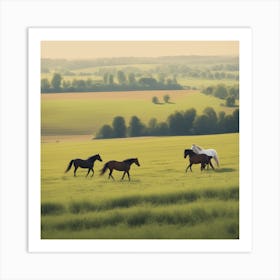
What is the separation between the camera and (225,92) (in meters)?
13.8

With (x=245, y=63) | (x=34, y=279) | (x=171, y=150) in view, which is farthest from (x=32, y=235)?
(x=245, y=63)

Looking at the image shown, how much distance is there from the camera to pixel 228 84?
1376 cm

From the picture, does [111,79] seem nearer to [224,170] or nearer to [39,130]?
[39,130]

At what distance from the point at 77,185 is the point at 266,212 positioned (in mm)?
1508

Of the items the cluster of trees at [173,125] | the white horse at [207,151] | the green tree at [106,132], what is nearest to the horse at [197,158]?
the white horse at [207,151]

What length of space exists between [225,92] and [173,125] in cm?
49

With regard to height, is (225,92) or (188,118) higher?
(225,92)

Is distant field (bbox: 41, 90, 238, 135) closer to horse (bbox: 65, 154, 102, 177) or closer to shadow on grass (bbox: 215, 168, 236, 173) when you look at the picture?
horse (bbox: 65, 154, 102, 177)

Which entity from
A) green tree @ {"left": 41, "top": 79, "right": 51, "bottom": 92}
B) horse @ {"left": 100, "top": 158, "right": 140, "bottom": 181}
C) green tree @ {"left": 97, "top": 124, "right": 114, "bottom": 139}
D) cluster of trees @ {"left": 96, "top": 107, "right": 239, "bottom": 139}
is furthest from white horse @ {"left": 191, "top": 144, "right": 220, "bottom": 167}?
green tree @ {"left": 41, "top": 79, "right": 51, "bottom": 92}

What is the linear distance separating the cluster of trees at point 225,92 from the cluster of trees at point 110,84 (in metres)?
0.25

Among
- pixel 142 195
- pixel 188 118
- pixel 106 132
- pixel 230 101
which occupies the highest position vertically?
pixel 230 101

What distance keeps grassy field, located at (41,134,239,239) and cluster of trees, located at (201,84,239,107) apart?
0.91ft

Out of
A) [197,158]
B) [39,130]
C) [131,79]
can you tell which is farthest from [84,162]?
[197,158]
